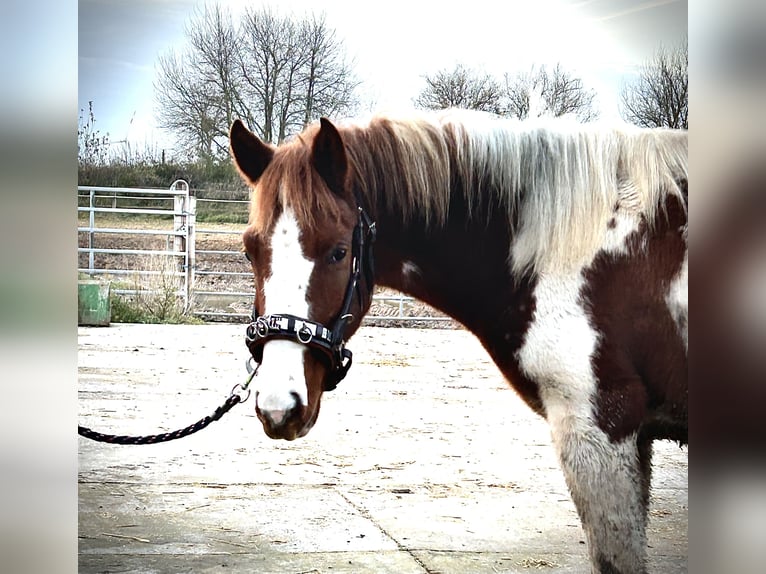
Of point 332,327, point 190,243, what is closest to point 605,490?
point 332,327

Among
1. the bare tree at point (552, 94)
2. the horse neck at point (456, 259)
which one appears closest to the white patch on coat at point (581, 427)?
the horse neck at point (456, 259)

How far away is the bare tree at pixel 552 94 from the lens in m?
2.09

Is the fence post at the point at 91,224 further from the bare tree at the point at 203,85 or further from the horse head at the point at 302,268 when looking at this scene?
the horse head at the point at 302,268

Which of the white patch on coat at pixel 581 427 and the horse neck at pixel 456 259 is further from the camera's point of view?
the horse neck at pixel 456 259

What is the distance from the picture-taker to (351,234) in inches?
58.6

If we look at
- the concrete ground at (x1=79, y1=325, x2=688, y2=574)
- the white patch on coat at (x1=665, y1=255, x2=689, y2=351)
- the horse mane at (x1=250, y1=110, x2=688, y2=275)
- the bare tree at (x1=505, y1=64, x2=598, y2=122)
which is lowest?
the concrete ground at (x1=79, y1=325, x2=688, y2=574)

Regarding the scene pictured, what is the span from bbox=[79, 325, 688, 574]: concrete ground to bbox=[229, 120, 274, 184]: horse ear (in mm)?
768

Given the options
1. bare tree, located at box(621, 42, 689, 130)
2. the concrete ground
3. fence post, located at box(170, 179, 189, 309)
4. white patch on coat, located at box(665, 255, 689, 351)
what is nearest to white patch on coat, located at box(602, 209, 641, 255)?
white patch on coat, located at box(665, 255, 689, 351)

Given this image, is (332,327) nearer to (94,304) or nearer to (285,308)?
(285,308)

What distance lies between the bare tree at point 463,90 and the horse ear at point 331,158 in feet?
2.28

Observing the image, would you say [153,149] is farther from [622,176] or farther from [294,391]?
[622,176]

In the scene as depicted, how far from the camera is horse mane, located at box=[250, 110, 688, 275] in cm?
151

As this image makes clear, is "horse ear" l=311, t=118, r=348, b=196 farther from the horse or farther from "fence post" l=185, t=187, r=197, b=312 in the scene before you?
"fence post" l=185, t=187, r=197, b=312

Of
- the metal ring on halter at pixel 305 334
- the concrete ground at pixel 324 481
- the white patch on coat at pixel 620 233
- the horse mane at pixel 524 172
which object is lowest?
the concrete ground at pixel 324 481
